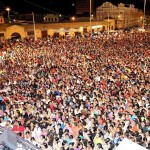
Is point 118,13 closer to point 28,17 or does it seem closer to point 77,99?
point 28,17

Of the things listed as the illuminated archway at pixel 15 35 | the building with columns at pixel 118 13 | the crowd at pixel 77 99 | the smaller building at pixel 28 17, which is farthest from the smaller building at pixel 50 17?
the crowd at pixel 77 99

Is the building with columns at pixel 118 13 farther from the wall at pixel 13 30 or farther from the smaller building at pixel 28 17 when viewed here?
the wall at pixel 13 30

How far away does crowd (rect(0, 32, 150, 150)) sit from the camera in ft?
26.6

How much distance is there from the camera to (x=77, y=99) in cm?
1116

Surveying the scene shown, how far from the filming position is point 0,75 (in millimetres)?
16047

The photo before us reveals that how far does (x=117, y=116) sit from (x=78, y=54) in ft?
42.8

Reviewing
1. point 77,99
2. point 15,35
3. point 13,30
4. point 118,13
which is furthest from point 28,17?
point 77,99

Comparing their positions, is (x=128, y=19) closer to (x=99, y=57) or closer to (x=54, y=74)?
(x=99, y=57)

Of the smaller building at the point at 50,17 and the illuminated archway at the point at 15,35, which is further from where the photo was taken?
the smaller building at the point at 50,17

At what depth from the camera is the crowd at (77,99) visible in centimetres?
811

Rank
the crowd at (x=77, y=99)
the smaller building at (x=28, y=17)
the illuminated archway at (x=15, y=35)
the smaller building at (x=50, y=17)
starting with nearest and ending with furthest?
the crowd at (x=77, y=99) < the illuminated archway at (x=15, y=35) < the smaller building at (x=28, y=17) < the smaller building at (x=50, y=17)

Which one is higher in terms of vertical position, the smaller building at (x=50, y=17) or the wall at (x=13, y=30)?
the smaller building at (x=50, y=17)

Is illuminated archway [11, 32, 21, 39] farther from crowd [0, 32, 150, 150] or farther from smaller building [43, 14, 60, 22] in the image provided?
smaller building [43, 14, 60, 22]

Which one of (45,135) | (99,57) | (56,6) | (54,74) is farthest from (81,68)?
(56,6)
